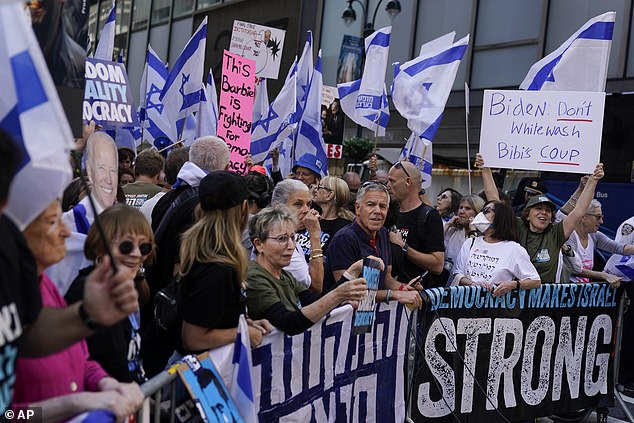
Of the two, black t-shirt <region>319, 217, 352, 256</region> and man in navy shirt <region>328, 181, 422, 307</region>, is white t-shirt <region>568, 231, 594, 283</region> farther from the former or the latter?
man in navy shirt <region>328, 181, 422, 307</region>

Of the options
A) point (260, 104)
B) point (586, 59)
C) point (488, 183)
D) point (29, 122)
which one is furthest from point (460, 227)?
point (29, 122)

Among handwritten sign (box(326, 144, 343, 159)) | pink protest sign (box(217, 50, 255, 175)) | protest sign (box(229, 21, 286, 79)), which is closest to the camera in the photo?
pink protest sign (box(217, 50, 255, 175))

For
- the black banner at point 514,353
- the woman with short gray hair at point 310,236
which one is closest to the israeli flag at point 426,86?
the black banner at point 514,353

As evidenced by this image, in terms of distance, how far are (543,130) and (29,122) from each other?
6.06 m

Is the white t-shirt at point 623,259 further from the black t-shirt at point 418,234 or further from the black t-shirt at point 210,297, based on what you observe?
the black t-shirt at point 210,297

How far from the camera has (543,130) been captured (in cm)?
733

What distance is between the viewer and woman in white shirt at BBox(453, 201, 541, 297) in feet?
19.6

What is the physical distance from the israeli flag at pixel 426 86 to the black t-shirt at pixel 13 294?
23.8 ft

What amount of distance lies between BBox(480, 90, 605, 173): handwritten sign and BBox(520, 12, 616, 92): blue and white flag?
545mm

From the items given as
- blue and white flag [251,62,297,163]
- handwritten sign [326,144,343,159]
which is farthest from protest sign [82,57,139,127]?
handwritten sign [326,144,343,159]

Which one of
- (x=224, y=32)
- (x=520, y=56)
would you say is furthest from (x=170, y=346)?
(x=224, y=32)

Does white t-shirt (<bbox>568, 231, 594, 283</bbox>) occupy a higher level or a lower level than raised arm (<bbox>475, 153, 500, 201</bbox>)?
lower

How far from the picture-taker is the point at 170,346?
3.75 m

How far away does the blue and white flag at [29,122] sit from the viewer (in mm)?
1976
